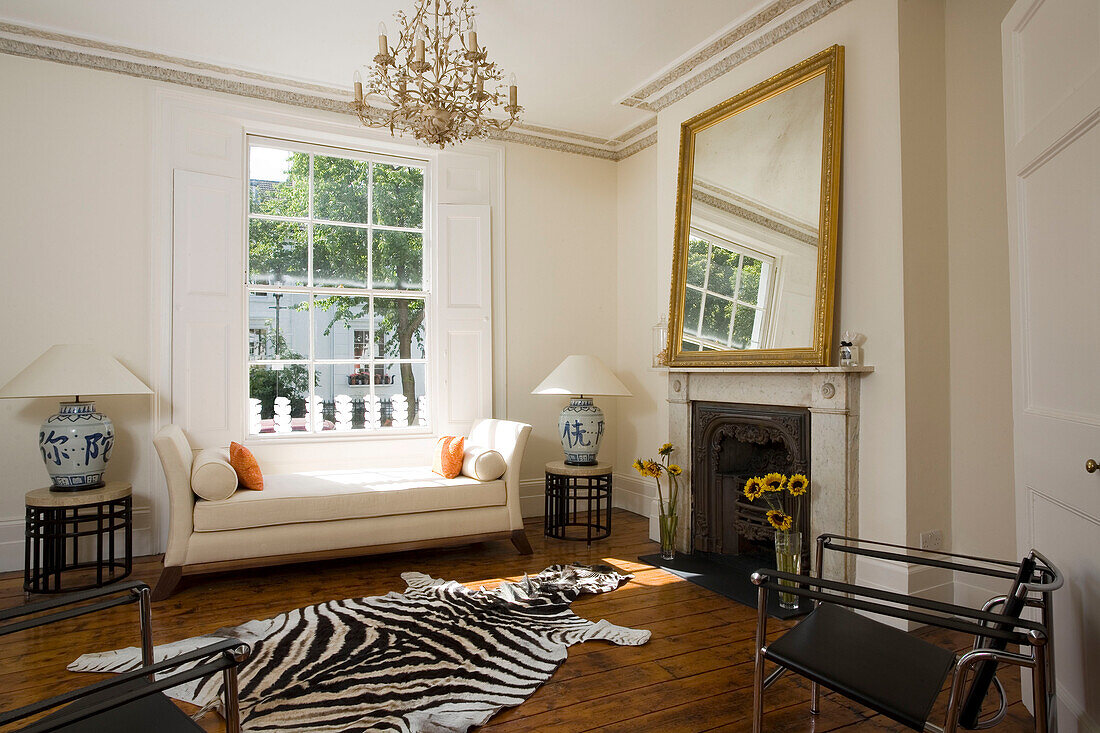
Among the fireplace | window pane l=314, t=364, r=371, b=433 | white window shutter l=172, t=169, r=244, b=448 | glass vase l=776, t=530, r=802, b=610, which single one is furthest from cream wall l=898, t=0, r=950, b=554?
white window shutter l=172, t=169, r=244, b=448

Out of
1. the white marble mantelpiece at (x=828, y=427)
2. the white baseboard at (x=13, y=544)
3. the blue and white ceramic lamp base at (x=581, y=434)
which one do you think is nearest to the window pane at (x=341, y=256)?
the blue and white ceramic lamp base at (x=581, y=434)

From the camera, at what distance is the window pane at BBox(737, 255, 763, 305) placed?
3738 millimetres

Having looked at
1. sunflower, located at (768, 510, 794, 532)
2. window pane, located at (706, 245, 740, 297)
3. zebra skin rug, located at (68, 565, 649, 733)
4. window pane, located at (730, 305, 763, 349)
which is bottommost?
zebra skin rug, located at (68, 565, 649, 733)

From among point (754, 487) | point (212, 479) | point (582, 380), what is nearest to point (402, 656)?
point (212, 479)

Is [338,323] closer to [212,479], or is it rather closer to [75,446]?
[212,479]

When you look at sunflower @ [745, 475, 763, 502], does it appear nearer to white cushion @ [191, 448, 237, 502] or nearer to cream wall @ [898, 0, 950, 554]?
cream wall @ [898, 0, 950, 554]

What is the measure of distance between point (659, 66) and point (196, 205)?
317cm

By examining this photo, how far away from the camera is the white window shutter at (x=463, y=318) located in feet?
16.3

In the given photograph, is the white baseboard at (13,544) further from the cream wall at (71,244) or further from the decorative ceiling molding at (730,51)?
the decorative ceiling molding at (730,51)

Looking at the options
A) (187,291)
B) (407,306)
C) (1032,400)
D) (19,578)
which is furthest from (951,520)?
(19,578)

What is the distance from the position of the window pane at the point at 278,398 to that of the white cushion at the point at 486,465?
4.56 feet

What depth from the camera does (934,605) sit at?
1.51 m

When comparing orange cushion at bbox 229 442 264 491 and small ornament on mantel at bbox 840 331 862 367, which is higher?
small ornament on mantel at bbox 840 331 862 367

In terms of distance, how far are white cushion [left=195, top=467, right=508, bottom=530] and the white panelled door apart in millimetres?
2866
